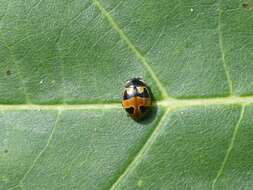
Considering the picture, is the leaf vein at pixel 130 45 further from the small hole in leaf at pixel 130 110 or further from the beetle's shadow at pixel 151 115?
the small hole in leaf at pixel 130 110

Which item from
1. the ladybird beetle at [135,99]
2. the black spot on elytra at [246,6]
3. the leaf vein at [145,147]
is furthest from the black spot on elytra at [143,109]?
the black spot on elytra at [246,6]

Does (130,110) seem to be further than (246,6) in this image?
Yes

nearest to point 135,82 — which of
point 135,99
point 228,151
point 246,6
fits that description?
point 135,99

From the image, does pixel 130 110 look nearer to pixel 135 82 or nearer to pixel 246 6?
pixel 135 82

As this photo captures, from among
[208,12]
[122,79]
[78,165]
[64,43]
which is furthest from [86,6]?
[78,165]

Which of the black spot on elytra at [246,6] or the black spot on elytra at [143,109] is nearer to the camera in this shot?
the black spot on elytra at [246,6]

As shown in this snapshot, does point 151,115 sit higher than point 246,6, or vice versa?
point 246,6

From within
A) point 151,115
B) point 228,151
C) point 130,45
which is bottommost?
point 228,151
